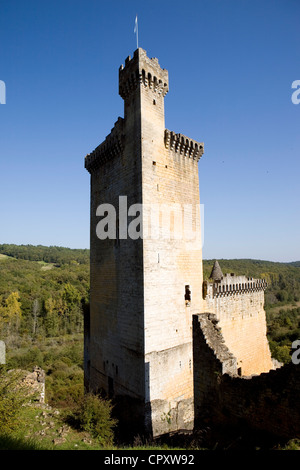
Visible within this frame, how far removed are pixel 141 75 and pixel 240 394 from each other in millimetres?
12241

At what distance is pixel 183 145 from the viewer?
486 inches

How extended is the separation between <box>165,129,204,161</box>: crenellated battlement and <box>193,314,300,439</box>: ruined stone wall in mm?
7957

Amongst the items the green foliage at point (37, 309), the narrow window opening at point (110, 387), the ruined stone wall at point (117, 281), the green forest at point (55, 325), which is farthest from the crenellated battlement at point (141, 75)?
the green foliage at point (37, 309)

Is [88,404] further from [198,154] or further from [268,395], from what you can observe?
[198,154]

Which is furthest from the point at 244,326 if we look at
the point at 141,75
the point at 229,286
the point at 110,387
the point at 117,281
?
the point at 141,75

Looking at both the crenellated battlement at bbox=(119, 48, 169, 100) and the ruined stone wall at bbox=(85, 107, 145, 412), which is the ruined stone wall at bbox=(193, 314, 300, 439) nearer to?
the ruined stone wall at bbox=(85, 107, 145, 412)

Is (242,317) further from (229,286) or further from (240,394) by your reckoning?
(240,394)

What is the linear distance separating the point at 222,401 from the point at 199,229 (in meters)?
7.38

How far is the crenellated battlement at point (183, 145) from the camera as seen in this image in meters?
11.8

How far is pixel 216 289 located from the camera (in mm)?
13156

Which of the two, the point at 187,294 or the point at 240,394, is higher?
the point at 187,294

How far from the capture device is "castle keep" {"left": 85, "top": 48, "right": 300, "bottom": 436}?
1000 centimetres

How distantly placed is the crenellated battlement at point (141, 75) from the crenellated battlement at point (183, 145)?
1.99 metres

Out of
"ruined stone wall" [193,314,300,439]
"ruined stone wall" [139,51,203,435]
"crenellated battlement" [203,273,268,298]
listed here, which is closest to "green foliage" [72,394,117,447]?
"ruined stone wall" [139,51,203,435]
